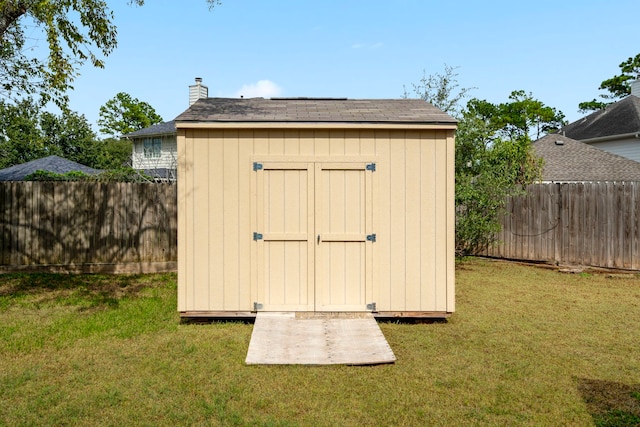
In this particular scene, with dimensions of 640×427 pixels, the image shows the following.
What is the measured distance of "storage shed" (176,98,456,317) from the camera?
660cm

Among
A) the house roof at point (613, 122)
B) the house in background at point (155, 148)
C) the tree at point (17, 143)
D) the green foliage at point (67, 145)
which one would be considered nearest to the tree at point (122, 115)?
the green foliage at point (67, 145)

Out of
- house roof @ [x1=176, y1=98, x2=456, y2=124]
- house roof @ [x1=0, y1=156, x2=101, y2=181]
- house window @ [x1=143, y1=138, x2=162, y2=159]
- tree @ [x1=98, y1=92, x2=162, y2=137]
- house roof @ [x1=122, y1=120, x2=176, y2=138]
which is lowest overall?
house roof @ [x1=176, y1=98, x2=456, y2=124]

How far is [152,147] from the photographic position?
91.7 ft

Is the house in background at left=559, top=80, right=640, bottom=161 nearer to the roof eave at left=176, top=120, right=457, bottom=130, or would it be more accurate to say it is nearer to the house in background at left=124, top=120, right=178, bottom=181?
the roof eave at left=176, top=120, right=457, bottom=130

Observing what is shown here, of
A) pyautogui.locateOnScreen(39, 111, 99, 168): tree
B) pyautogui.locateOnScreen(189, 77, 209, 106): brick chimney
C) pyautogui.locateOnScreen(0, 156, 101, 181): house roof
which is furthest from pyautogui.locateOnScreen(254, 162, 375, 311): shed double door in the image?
pyautogui.locateOnScreen(39, 111, 99, 168): tree

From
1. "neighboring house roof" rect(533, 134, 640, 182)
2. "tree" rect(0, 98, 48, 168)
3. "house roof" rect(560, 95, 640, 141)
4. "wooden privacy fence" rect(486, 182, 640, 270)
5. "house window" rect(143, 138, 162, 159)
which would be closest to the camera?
"wooden privacy fence" rect(486, 182, 640, 270)

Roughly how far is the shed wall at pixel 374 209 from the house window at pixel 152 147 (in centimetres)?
2238

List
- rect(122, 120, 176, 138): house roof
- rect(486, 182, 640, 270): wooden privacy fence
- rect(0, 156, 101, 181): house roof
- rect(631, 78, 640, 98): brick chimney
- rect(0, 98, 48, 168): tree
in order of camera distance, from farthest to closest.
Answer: rect(0, 98, 48, 168): tree, rect(122, 120, 176, 138): house roof, rect(631, 78, 640, 98): brick chimney, rect(0, 156, 101, 181): house roof, rect(486, 182, 640, 270): wooden privacy fence

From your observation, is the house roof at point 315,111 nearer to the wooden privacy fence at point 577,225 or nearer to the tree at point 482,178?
the tree at point 482,178

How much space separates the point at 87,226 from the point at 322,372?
25.3 feet

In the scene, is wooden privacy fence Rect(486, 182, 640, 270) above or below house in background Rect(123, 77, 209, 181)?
below

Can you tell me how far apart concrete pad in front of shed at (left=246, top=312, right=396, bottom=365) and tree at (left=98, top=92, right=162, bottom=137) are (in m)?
52.6

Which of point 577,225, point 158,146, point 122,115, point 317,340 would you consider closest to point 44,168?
point 158,146

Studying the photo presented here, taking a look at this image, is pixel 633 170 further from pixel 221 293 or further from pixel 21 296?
pixel 21 296
